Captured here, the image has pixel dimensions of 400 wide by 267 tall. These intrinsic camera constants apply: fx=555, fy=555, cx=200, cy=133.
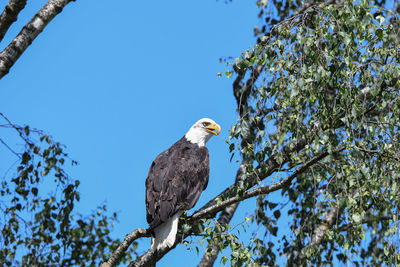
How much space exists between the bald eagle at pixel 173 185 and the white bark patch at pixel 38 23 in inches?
67.6

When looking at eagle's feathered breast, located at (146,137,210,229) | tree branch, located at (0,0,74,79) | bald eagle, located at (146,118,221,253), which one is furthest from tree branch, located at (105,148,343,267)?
tree branch, located at (0,0,74,79)

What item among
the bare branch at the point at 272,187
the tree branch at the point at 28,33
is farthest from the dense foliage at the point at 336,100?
the tree branch at the point at 28,33

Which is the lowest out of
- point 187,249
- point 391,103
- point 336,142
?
point 187,249

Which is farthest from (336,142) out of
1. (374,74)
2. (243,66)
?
(243,66)

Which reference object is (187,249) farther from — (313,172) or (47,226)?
(47,226)

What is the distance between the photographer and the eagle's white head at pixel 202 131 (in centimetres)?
593

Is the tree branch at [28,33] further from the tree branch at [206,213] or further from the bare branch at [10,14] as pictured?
the tree branch at [206,213]

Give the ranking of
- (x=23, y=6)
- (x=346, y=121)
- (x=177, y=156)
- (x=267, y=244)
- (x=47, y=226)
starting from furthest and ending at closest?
(x=47, y=226), (x=177, y=156), (x=267, y=244), (x=23, y=6), (x=346, y=121)

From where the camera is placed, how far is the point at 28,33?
4.28m

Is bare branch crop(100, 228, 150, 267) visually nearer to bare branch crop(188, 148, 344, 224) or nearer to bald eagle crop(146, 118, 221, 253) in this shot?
bald eagle crop(146, 118, 221, 253)

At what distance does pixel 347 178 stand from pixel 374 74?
2.45ft

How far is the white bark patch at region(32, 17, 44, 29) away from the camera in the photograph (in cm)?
431

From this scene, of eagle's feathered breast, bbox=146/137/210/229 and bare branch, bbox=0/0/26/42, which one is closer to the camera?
bare branch, bbox=0/0/26/42

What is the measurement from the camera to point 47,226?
19.5 ft
